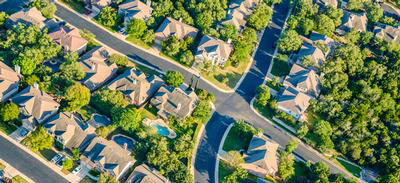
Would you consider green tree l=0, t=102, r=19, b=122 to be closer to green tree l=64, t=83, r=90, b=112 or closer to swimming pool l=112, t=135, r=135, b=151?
green tree l=64, t=83, r=90, b=112

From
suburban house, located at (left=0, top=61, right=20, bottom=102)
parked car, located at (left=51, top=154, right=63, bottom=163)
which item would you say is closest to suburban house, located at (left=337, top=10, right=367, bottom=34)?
parked car, located at (left=51, top=154, right=63, bottom=163)

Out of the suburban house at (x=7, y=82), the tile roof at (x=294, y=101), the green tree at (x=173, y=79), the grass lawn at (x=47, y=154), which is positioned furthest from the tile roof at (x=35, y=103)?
the tile roof at (x=294, y=101)

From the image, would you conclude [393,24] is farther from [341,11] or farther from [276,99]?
[276,99]

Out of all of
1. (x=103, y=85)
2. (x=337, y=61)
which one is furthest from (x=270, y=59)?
(x=103, y=85)

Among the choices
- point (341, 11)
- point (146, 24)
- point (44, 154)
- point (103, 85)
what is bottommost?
point (44, 154)

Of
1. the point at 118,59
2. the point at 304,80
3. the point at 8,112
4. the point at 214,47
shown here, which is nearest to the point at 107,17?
the point at 118,59

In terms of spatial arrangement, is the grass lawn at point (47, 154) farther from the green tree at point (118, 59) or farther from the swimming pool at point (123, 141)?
the green tree at point (118, 59)

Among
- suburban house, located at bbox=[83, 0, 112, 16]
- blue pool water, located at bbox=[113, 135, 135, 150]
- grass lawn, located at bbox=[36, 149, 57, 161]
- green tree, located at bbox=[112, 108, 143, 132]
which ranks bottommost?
grass lawn, located at bbox=[36, 149, 57, 161]
